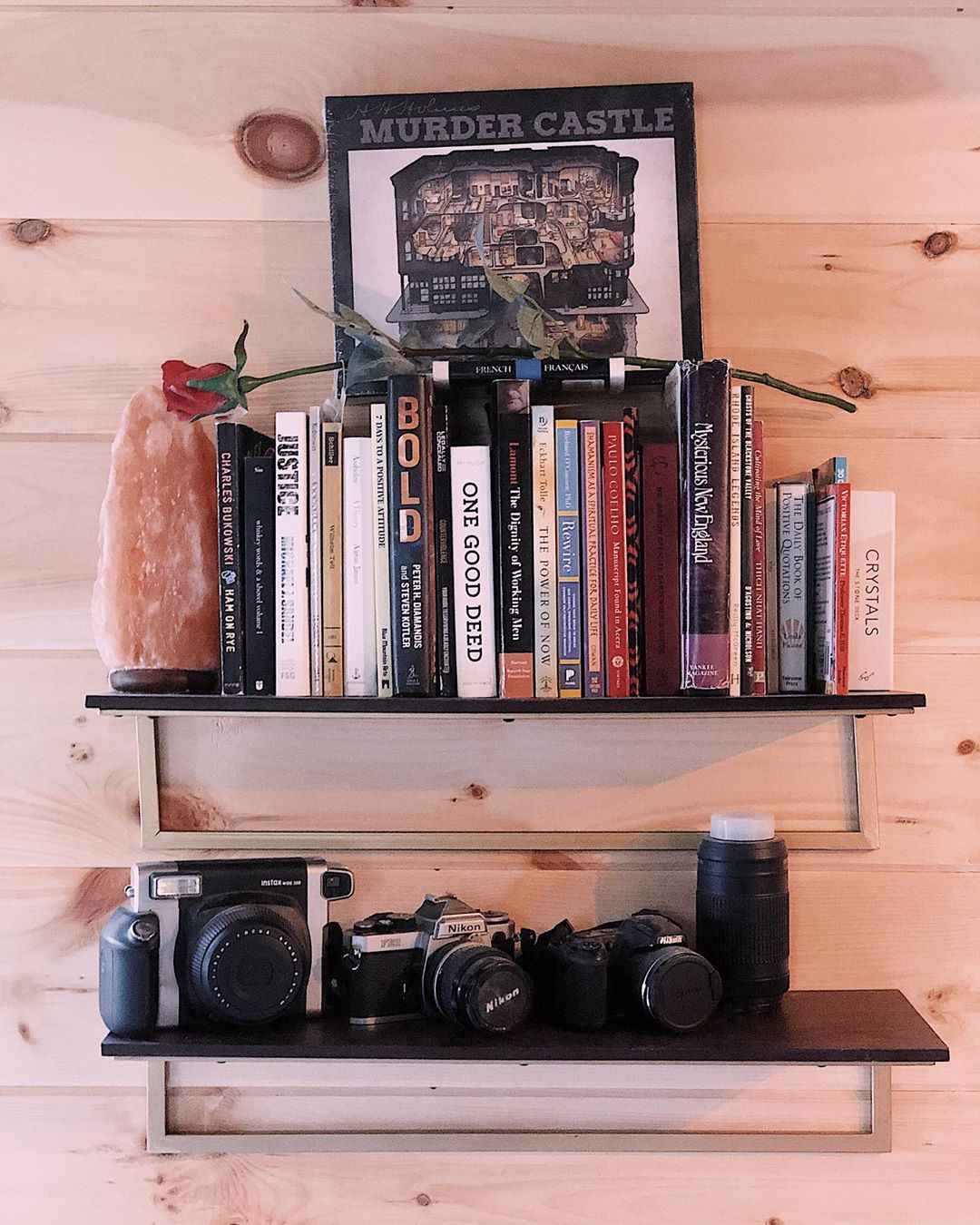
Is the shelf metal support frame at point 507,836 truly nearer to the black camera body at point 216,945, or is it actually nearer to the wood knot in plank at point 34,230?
the black camera body at point 216,945

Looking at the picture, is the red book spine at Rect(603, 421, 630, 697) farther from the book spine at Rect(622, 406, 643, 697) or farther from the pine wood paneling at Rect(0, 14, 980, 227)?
the pine wood paneling at Rect(0, 14, 980, 227)

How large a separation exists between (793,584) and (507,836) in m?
0.35

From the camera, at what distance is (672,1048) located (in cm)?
79

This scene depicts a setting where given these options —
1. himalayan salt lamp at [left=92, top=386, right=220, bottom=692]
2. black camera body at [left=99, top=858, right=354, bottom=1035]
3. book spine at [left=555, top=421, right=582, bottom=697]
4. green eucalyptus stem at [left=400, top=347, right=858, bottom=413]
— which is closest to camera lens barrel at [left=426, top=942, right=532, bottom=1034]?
black camera body at [left=99, top=858, right=354, bottom=1035]

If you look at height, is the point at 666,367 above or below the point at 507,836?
above

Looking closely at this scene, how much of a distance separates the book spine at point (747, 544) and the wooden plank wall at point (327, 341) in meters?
0.13

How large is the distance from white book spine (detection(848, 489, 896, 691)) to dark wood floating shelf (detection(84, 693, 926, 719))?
5cm

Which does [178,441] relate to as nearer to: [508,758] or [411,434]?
[411,434]

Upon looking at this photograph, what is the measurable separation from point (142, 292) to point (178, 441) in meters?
0.20

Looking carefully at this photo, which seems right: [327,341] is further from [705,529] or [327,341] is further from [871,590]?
[871,590]

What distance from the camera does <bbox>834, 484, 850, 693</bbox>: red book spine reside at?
2.77 ft

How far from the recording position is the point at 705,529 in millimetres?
812

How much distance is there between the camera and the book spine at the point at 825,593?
846mm

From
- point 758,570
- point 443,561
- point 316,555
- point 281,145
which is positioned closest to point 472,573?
point 443,561
